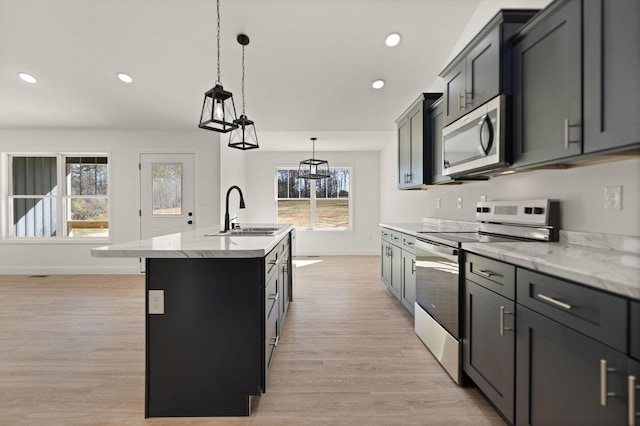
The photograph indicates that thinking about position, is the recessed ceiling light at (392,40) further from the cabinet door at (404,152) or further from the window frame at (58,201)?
the window frame at (58,201)

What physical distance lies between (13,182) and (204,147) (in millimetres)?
3402

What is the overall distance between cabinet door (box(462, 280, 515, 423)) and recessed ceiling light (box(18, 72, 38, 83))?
5.55 metres

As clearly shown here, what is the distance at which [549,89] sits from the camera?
1658mm

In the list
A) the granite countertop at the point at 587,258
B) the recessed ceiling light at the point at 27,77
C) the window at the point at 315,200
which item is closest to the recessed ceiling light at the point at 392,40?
the granite countertop at the point at 587,258

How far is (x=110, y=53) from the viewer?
3.74m

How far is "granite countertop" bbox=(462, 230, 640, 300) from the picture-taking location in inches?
39.5

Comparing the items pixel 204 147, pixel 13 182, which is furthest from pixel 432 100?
pixel 13 182

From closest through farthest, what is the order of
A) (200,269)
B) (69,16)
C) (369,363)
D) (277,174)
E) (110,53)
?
(200,269), (369,363), (69,16), (110,53), (277,174)

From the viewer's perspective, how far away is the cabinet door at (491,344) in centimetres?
153

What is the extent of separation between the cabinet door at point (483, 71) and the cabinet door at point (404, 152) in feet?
5.24

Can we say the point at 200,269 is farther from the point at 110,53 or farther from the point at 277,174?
the point at 277,174

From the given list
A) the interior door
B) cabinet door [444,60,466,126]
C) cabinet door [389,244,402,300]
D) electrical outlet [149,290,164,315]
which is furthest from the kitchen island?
the interior door

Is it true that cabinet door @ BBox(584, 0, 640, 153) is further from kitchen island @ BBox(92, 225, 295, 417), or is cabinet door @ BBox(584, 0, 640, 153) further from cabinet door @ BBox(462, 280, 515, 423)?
kitchen island @ BBox(92, 225, 295, 417)

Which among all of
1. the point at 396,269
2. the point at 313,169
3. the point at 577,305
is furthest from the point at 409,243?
the point at 313,169
